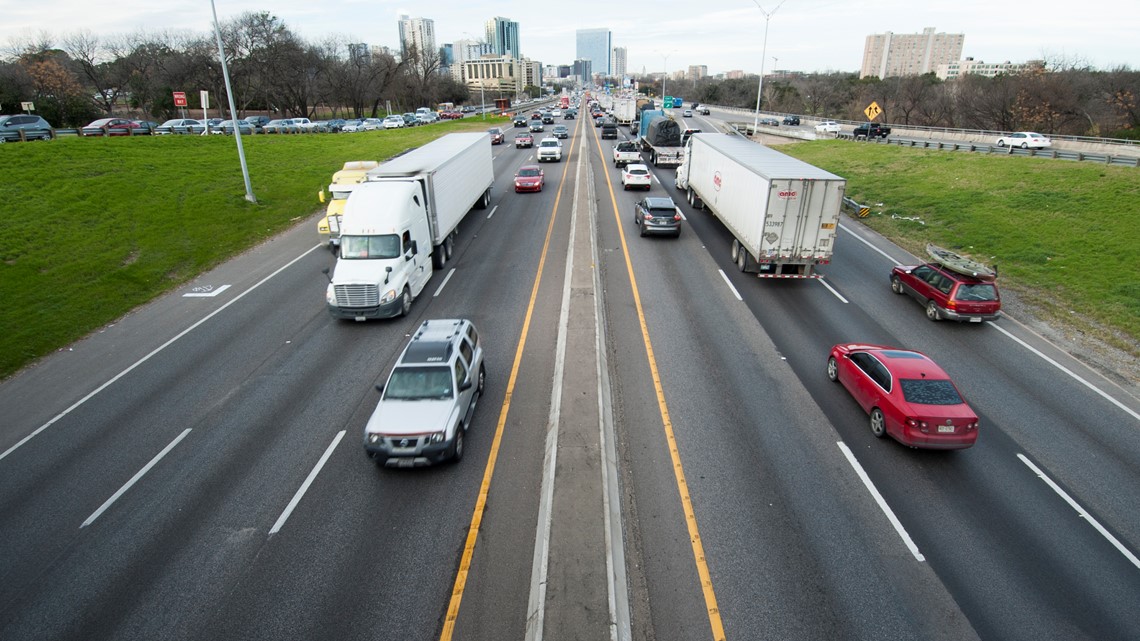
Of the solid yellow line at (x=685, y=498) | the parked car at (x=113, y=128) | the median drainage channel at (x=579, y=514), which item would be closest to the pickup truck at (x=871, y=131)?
the solid yellow line at (x=685, y=498)

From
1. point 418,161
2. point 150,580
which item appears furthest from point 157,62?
point 150,580

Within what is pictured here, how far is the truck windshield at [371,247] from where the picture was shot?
1762 cm

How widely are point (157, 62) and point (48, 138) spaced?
149ft

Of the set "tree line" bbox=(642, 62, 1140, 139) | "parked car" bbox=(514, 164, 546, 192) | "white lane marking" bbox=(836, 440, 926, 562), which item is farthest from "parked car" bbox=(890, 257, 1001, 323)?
"tree line" bbox=(642, 62, 1140, 139)

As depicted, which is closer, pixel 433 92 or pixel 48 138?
pixel 48 138

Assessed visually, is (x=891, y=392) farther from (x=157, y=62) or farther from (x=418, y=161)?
(x=157, y=62)

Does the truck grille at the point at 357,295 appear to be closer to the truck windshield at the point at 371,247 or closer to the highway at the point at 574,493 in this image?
the highway at the point at 574,493

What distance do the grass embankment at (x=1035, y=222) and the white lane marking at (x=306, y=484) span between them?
Answer: 20881 mm

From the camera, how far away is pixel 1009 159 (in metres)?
36.4

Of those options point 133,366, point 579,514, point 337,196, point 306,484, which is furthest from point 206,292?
point 579,514

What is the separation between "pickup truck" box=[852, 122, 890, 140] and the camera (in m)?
56.0

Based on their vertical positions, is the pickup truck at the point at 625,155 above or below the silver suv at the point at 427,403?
above

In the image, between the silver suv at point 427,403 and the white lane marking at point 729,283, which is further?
the white lane marking at point 729,283

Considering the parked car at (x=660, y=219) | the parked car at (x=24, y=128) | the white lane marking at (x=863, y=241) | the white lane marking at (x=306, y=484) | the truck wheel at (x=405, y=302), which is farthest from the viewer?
the parked car at (x=24, y=128)
